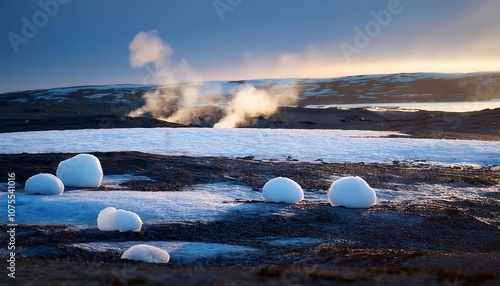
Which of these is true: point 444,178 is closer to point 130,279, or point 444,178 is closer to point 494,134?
point 130,279

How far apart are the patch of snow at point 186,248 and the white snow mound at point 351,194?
11.9 ft

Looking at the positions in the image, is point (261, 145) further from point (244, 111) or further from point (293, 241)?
point (244, 111)

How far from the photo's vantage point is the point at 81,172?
1341 centimetres

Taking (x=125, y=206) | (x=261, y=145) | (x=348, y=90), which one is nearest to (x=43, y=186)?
(x=125, y=206)

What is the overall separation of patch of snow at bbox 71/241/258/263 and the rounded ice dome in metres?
3.37

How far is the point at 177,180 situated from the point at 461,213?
22.2ft

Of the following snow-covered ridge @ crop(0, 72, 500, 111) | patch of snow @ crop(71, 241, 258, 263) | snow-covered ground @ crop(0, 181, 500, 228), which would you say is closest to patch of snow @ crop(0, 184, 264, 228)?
snow-covered ground @ crop(0, 181, 500, 228)

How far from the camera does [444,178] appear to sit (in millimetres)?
16766

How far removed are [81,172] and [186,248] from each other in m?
5.41

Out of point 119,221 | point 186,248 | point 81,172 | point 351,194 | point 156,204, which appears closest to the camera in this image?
point 186,248

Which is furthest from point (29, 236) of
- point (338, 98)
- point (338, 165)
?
point (338, 98)

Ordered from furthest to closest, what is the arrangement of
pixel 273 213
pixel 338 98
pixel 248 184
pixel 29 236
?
pixel 338 98 < pixel 248 184 < pixel 273 213 < pixel 29 236

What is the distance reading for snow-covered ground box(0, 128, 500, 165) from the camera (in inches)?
834

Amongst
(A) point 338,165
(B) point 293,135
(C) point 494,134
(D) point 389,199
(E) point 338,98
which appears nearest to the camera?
(D) point 389,199
